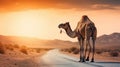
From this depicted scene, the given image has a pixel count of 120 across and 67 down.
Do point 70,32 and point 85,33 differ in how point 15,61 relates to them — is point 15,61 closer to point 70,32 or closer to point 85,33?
point 70,32

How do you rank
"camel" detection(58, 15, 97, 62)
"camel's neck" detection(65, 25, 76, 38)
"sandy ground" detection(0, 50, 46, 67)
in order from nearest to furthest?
"sandy ground" detection(0, 50, 46, 67)
"camel" detection(58, 15, 97, 62)
"camel's neck" detection(65, 25, 76, 38)

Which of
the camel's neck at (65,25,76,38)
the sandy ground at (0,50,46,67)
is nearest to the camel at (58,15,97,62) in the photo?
the camel's neck at (65,25,76,38)

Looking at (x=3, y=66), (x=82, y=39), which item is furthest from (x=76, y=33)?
(x=3, y=66)

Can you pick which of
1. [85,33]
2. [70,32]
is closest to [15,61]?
[70,32]

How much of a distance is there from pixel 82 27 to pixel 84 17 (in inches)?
32.6

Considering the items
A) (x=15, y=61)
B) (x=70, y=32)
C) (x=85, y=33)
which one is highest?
(x=70, y=32)

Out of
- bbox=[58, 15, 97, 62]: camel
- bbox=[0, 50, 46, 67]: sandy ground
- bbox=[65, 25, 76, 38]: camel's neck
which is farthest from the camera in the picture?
bbox=[65, 25, 76, 38]: camel's neck

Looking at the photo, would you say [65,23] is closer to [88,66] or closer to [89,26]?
[89,26]

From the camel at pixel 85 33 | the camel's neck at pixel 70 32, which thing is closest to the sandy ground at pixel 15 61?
the camel's neck at pixel 70 32

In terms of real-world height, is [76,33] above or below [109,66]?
above

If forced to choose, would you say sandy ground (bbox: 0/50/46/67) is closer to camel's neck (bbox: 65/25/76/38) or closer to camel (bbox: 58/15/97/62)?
camel's neck (bbox: 65/25/76/38)

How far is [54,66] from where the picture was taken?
31.5 metres

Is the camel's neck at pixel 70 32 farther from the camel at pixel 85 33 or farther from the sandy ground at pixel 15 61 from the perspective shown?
the sandy ground at pixel 15 61

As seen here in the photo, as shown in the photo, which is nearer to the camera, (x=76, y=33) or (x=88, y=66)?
(x=88, y=66)
